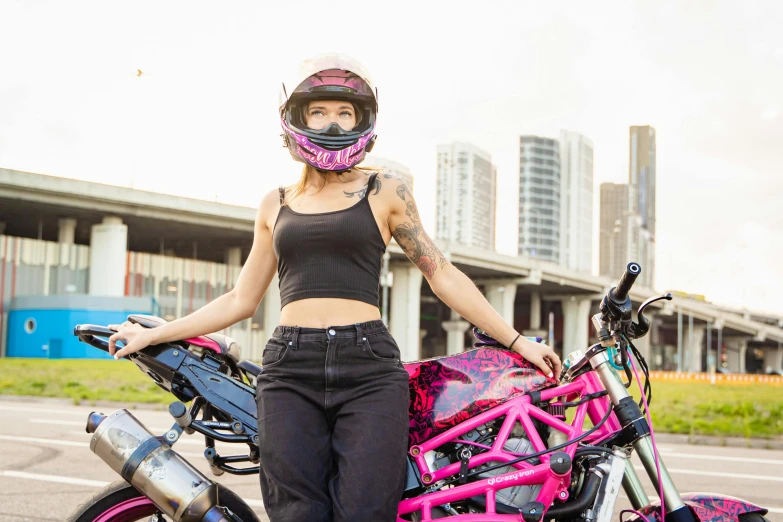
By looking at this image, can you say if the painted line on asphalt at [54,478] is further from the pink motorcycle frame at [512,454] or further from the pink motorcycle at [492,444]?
the pink motorcycle frame at [512,454]

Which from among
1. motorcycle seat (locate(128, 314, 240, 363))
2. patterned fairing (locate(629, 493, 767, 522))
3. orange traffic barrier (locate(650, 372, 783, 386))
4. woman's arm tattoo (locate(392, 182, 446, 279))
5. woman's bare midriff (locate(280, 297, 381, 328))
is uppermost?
woman's arm tattoo (locate(392, 182, 446, 279))

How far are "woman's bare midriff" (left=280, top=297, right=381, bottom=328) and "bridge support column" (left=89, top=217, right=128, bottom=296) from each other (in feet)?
138

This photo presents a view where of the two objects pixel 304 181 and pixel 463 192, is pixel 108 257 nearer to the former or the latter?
pixel 304 181

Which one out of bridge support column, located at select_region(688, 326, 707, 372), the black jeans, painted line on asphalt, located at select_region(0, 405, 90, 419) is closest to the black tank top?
the black jeans

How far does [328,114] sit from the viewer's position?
299 cm

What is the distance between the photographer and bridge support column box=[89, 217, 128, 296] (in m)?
42.3

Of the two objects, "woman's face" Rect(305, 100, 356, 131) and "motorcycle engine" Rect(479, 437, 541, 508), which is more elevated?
"woman's face" Rect(305, 100, 356, 131)

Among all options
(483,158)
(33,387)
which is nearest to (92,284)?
(33,387)

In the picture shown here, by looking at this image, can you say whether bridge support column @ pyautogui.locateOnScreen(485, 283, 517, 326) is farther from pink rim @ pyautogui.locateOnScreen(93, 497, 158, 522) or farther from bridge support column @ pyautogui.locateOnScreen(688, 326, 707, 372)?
pink rim @ pyautogui.locateOnScreen(93, 497, 158, 522)

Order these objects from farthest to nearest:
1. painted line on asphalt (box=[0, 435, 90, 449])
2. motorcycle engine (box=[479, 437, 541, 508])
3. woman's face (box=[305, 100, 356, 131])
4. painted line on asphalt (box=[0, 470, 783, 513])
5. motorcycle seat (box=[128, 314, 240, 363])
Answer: painted line on asphalt (box=[0, 435, 90, 449])
painted line on asphalt (box=[0, 470, 783, 513])
motorcycle seat (box=[128, 314, 240, 363])
woman's face (box=[305, 100, 356, 131])
motorcycle engine (box=[479, 437, 541, 508])

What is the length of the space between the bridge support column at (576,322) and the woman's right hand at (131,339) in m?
72.6

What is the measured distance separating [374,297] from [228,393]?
2.28 feet

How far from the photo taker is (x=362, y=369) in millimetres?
2729

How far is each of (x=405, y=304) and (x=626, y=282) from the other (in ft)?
170
